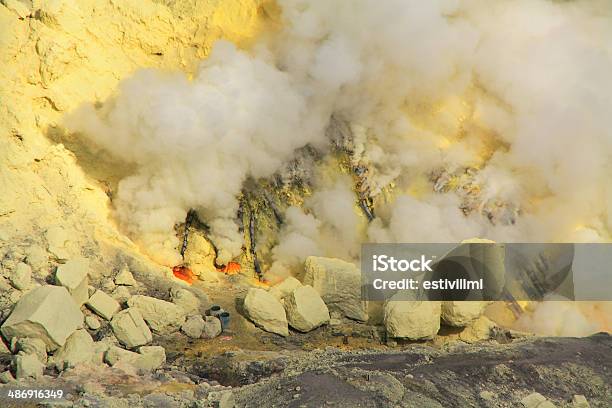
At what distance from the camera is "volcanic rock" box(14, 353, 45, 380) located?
220 inches

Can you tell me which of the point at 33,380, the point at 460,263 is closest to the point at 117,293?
the point at 33,380

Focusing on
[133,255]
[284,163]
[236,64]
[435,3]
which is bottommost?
[133,255]

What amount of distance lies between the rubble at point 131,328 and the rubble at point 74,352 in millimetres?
395

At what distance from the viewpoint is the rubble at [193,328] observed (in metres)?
7.31

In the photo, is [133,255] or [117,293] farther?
[133,255]

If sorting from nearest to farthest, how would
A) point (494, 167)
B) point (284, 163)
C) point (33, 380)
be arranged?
point (33, 380) < point (284, 163) < point (494, 167)

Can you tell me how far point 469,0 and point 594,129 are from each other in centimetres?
328

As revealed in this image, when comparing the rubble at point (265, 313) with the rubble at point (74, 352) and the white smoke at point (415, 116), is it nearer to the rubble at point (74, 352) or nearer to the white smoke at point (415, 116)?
the white smoke at point (415, 116)

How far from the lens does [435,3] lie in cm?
1005

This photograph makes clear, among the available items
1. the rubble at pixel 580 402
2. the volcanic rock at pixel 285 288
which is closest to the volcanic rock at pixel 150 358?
the volcanic rock at pixel 285 288

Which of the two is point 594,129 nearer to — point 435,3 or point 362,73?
point 435,3

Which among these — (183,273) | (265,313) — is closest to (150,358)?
(265,313)

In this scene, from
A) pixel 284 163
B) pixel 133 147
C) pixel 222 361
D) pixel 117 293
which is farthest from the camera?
pixel 284 163

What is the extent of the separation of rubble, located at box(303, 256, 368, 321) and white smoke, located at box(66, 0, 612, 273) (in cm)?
112
